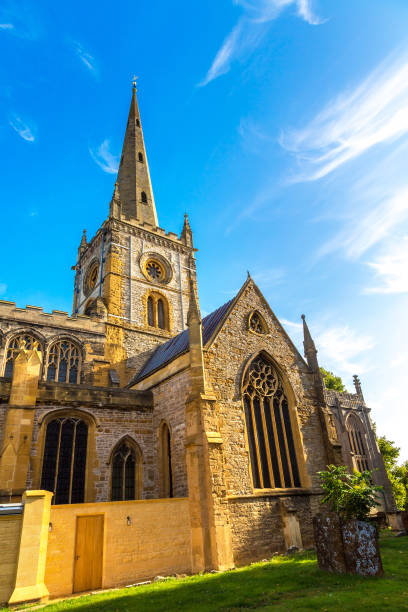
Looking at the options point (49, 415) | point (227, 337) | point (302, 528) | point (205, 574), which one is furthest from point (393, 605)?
point (49, 415)

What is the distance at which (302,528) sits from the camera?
572 inches

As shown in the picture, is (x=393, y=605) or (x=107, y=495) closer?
(x=393, y=605)

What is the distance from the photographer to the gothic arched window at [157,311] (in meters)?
28.1

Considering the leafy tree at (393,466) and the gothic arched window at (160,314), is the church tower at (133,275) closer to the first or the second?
the gothic arched window at (160,314)

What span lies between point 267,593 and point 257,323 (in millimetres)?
10933

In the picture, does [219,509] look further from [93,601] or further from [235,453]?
[93,601]

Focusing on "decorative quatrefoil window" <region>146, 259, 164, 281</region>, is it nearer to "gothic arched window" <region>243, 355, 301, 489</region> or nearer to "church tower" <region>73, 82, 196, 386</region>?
"church tower" <region>73, 82, 196, 386</region>

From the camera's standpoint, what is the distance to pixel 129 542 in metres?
11.3

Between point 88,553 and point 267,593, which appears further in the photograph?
point 88,553

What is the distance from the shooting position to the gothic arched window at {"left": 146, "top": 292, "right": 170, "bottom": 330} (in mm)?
28062

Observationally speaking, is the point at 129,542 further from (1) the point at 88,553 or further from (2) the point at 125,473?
(2) the point at 125,473

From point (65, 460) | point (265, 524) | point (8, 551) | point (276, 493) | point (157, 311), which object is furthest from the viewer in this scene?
point (157, 311)

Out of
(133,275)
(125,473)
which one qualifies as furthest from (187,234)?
(125,473)

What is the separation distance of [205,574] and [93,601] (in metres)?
3.62
